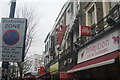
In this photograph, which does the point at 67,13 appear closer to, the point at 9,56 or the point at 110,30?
the point at 110,30

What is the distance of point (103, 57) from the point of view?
8.84m

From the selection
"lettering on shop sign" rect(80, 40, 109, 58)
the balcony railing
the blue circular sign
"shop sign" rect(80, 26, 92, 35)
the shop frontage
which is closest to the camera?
the blue circular sign

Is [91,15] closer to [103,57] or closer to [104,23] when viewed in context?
[104,23]

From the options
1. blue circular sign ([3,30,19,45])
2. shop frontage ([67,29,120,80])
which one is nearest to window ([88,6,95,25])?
shop frontage ([67,29,120,80])

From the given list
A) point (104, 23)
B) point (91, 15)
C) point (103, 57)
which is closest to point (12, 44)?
point (103, 57)

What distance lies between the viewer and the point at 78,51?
13594mm

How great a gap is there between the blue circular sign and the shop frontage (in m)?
3.87

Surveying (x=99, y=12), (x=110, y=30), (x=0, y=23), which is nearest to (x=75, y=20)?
(x=99, y=12)

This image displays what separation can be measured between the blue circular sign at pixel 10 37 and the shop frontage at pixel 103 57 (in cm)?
387

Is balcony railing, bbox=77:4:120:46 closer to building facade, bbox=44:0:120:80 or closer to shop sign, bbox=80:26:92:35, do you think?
building facade, bbox=44:0:120:80

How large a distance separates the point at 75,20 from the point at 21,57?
9.92 metres

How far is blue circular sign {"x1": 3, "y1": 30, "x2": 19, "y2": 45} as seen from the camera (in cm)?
572

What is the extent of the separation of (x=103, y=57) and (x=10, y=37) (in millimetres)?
5007

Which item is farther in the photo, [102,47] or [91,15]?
[91,15]
